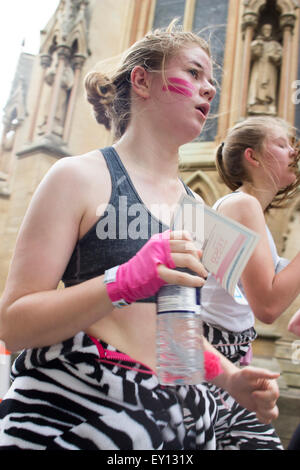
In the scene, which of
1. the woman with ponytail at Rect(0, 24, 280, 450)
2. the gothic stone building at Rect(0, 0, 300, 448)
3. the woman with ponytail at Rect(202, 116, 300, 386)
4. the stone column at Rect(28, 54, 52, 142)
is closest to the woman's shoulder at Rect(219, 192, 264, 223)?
the woman with ponytail at Rect(202, 116, 300, 386)

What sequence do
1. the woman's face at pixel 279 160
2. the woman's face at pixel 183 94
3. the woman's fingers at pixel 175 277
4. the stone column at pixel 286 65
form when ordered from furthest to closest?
the stone column at pixel 286 65
the woman's face at pixel 279 160
the woman's face at pixel 183 94
the woman's fingers at pixel 175 277

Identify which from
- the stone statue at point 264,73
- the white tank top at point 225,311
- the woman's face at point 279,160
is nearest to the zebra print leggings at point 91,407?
the white tank top at point 225,311

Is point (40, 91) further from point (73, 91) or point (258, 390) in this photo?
point (258, 390)

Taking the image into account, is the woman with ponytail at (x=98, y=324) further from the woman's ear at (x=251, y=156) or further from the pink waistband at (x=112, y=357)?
the woman's ear at (x=251, y=156)

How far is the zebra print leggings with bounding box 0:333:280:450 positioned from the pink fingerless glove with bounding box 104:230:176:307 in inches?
5.6

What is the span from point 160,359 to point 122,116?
27.1 inches

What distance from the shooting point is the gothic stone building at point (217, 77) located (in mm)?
4449

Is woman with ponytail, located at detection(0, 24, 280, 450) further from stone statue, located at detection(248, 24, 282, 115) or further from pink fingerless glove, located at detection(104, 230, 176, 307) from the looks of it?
stone statue, located at detection(248, 24, 282, 115)

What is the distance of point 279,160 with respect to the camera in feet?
4.23

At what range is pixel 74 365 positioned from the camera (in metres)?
0.74

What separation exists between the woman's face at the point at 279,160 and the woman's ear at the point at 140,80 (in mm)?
513

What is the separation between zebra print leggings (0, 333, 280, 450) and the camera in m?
0.69

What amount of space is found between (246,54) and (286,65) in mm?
495

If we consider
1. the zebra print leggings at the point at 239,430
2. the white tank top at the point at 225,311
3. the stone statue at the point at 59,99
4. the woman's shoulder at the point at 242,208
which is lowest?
the zebra print leggings at the point at 239,430
